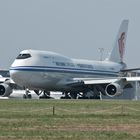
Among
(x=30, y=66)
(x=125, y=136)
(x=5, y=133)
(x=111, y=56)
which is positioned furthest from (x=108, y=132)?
(x=111, y=56)

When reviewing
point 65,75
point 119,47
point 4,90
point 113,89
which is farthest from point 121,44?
point 4,90

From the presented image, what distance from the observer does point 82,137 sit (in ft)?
80.0

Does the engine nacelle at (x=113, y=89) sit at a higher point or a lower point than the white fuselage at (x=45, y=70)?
lower

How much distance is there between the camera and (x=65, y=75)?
8038 cm

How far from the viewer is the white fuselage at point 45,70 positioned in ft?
248

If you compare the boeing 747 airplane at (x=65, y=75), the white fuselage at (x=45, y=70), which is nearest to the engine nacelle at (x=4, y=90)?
the boeing 747 airplane at (x=65, y=75)

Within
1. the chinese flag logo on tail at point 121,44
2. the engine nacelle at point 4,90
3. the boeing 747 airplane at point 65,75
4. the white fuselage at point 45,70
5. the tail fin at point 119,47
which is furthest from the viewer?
the chinese flag logo on tail at point 121,44

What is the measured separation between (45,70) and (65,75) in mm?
4143

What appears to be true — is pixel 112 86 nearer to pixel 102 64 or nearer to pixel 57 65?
pixel 57 65

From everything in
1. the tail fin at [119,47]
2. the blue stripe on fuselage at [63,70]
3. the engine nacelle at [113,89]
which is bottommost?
the engine nacelle at [113,89]

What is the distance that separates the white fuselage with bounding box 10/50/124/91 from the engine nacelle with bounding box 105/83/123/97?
222 inches

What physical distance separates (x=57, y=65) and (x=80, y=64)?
242 inches

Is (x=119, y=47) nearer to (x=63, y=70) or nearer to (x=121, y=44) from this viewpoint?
(x=121, y=44)

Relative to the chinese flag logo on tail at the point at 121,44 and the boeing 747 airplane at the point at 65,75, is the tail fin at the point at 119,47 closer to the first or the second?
the chinese flag logo on tail at the point at 121,44
